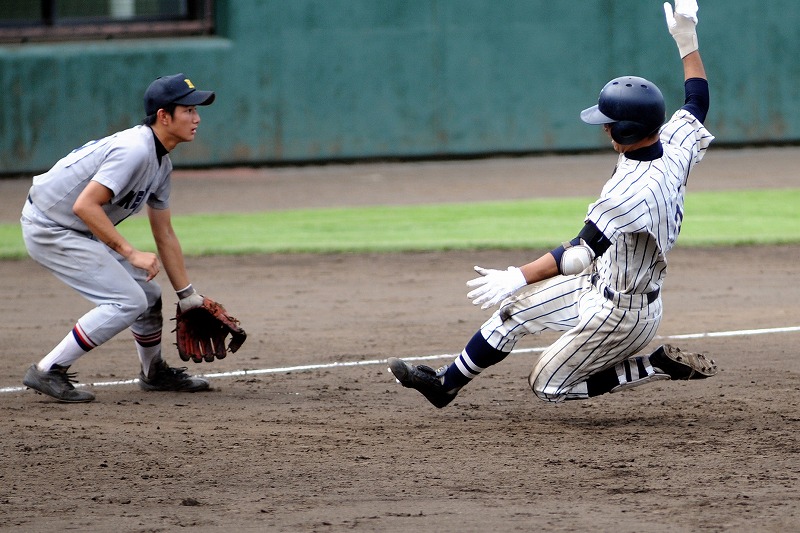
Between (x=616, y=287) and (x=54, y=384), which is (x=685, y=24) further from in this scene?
(x=54, y=384)

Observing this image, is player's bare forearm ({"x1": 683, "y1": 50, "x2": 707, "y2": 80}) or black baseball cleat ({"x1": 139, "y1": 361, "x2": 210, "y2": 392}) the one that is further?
black baseball cleat ({"x1": 139, "y1": 361, "x2": 210, "y2": 392})

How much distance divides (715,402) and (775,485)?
148 centimetres

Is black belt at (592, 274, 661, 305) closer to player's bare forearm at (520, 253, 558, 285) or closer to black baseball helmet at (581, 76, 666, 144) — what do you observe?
player's bare forearm at (520, 253, 558, 285)

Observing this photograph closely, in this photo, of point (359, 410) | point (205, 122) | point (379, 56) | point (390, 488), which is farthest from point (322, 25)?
point (390, 488)

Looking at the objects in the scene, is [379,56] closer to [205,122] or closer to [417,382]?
[205,122]

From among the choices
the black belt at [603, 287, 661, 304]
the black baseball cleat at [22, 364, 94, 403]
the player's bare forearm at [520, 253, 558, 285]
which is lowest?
the black baseball cleat at [22, 364, 94, 403]

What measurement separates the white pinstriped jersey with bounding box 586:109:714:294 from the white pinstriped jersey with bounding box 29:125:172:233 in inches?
88.4

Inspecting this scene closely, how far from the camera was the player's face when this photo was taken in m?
5.79

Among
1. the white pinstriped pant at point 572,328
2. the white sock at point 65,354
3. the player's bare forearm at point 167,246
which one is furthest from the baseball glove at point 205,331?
the white pinstriped pant at point 572,328

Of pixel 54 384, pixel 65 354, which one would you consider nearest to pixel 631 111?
pixel 65 354

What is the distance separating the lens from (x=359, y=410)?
574 centimetres

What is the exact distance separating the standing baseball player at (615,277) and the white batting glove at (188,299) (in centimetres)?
135

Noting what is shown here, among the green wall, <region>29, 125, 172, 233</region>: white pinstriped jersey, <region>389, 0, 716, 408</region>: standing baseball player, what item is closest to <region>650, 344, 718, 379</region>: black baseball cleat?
<region>389, 0, 716, 408</region>: standing baseball player

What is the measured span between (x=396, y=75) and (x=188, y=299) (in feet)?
35.7
